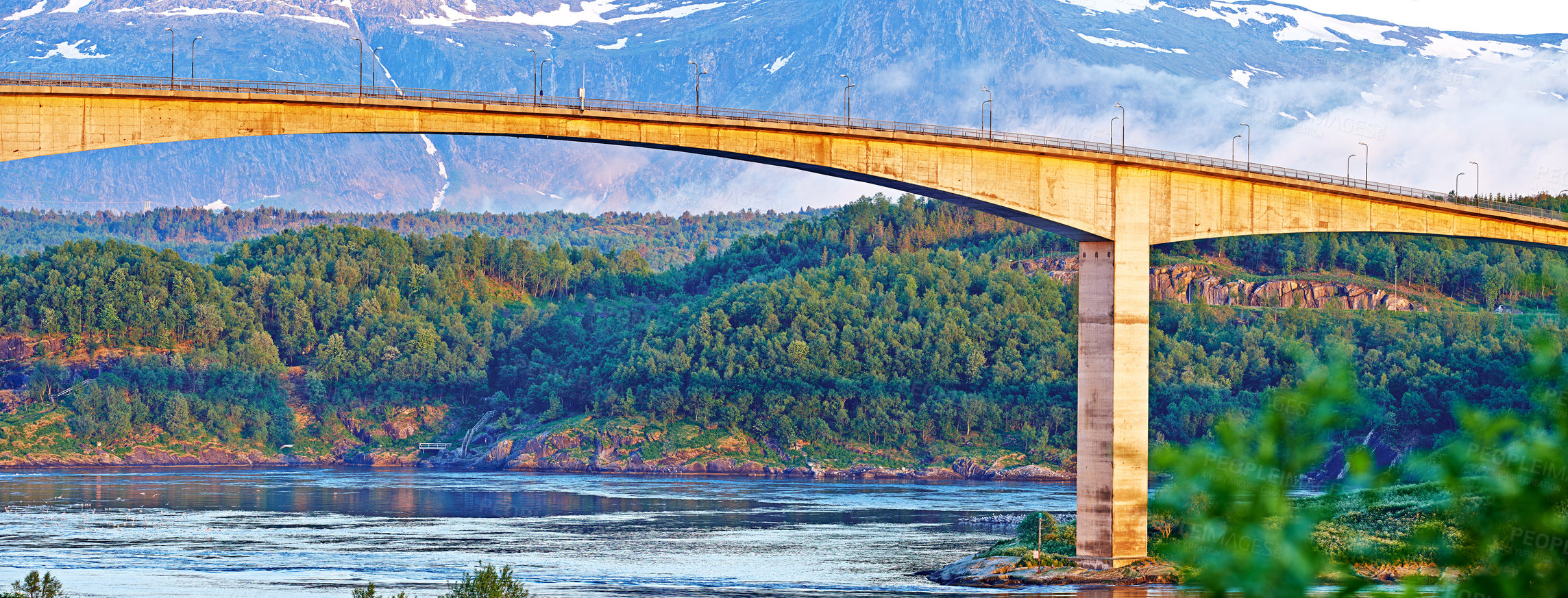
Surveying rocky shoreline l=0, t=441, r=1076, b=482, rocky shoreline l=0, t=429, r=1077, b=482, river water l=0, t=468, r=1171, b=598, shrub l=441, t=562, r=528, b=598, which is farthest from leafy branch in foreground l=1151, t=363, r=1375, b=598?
rocky shoreline l=0, t=429, r=1077, b=482

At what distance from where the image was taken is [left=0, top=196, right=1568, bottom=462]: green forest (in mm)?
151375

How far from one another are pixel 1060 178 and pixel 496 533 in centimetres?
3997

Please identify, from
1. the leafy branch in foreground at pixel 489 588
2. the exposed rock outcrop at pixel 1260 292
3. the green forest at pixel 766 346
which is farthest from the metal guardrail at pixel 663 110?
the exposed rock outcrop at pixel 1260 292

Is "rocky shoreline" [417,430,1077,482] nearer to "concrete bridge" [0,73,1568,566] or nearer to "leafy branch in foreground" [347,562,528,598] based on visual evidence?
"concrete bridge" [0,73,1568,566]

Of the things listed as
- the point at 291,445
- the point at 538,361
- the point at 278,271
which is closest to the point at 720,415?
the point at 538,361

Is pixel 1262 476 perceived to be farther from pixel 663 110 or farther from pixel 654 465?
pixel 654 465

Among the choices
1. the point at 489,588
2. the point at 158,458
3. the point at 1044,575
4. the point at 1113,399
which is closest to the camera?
the point at 489,588

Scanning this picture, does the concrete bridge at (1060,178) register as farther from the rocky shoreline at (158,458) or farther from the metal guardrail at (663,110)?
the rocky shoreline at (158,458)

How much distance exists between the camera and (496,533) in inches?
3447

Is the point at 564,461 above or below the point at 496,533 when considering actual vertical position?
below

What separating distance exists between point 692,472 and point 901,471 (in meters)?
18.9

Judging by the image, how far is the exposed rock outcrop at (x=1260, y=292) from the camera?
514 feet

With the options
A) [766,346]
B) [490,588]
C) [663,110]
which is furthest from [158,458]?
[490,588]

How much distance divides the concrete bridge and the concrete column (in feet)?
0.18
